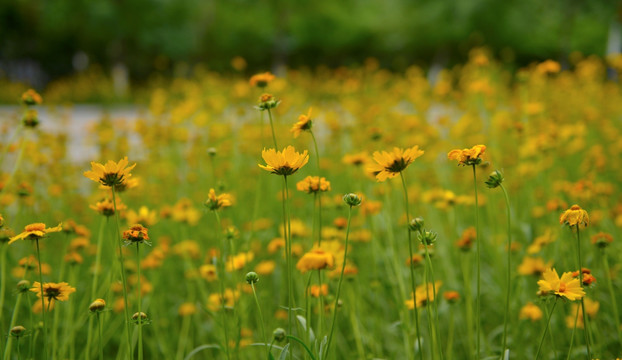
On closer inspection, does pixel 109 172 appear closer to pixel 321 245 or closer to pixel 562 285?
pixel 321 245

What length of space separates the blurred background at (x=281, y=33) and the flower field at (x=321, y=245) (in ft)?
20.7

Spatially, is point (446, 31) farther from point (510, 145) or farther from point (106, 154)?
point (106, 154)

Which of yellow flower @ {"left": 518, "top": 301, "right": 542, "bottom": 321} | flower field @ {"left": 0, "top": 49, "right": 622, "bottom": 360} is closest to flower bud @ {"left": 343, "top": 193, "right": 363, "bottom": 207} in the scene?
flower field @ {"left": 0, "top": 49, "right": 622, "bottom": 360}

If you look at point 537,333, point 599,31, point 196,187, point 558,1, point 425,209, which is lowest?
point 537,333

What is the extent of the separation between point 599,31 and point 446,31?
567 centimetres

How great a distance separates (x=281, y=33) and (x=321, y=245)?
1087cm

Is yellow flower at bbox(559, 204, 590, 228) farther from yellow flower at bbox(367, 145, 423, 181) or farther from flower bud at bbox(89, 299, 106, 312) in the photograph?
flower bud at bbox(89, 299, 106, 312)

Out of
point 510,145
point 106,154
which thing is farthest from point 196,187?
point 510,145

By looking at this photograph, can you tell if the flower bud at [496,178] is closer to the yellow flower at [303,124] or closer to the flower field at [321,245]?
the flower field at [321,245]

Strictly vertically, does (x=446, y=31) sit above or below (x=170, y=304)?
above

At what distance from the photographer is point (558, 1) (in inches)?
374

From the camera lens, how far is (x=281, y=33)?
449 inches

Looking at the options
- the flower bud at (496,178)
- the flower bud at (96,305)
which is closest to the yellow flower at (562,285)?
the flower bud at (496,178)

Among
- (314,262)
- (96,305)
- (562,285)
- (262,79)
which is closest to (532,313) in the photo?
(562,285)
